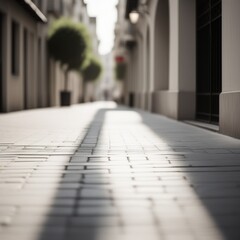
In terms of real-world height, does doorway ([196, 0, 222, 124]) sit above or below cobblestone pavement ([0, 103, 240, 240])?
above

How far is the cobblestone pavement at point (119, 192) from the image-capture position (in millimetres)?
Result: 2492

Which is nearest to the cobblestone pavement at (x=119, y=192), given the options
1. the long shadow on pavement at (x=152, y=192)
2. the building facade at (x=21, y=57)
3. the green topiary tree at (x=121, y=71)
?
the long shadow on pavement at (x=152, y=192)

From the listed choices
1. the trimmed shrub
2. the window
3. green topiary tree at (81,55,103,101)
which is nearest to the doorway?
the window

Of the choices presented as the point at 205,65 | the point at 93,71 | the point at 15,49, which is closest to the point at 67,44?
the point at 15,49

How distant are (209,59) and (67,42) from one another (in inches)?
673

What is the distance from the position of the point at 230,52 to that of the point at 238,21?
589mm

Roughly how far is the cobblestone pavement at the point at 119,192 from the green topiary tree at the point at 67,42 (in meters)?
21.4

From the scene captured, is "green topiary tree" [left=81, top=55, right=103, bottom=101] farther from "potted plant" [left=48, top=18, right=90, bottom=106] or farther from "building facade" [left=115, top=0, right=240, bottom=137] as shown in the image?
"building facade" [left=115, top=0, right=240, bottom=137]

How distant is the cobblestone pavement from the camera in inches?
98.1

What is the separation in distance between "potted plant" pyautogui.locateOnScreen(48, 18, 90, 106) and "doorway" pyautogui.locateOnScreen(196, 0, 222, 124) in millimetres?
15778

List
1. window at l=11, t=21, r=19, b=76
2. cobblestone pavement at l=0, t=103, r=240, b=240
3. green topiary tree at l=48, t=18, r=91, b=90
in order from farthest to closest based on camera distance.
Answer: green topiary tree at l=48, t=18, r=91, b=90
window at l=11, t=21, r=19, b=76
cobblestone pavement at l=0, t=103, r=240, b=240

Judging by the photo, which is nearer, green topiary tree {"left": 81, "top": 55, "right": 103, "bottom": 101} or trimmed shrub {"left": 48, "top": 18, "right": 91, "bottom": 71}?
trimmed shrub {"left": 48, "top": 18, "right": 91, "bottom": 71}

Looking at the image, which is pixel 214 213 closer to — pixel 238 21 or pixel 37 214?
pixel 37 214

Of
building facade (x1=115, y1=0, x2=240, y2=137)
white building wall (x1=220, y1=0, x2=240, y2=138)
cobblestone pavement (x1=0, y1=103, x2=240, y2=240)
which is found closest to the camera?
cobblestone pavement (x1=0, y1=103, x2=240, y2=240)
